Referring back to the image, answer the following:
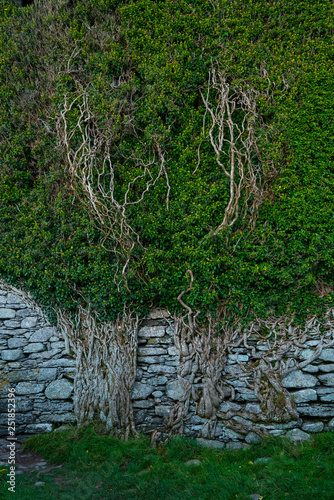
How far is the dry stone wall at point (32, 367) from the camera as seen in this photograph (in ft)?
17.9

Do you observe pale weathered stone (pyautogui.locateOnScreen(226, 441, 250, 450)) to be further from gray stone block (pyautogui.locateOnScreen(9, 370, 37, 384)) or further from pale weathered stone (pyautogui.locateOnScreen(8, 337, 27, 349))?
pale weathered stone (pyautogui.locateOnScreen(8, 337, 27, 349))

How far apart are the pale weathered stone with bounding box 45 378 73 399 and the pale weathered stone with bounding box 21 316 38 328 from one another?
1069mm

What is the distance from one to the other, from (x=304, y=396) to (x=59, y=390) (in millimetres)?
3887

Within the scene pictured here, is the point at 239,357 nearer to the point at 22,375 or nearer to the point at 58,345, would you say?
the point at 58,345

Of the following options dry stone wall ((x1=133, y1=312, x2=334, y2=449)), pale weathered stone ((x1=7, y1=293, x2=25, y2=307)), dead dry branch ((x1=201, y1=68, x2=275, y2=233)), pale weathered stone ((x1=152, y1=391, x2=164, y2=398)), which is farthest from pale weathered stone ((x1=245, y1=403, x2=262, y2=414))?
pale weathered stone ((x1=7, y1=293, x2=25, y2=307))

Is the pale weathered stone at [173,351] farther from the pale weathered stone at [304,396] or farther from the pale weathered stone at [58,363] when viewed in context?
the pale weathered stone at [304,396]

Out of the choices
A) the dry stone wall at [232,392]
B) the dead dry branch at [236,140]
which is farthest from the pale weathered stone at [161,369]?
the dead dry branch at [236,140]

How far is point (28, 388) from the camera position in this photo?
5.55 meters

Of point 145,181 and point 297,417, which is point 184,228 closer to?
point 145,181

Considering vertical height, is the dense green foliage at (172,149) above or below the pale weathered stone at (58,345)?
above

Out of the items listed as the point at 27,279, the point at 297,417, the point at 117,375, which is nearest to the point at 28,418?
the point at 117,375

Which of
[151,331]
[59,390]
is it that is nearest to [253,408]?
[151,331]

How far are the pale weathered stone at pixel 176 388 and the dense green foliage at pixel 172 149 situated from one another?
1.20 meters

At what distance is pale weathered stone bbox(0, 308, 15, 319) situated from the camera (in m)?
5.82
